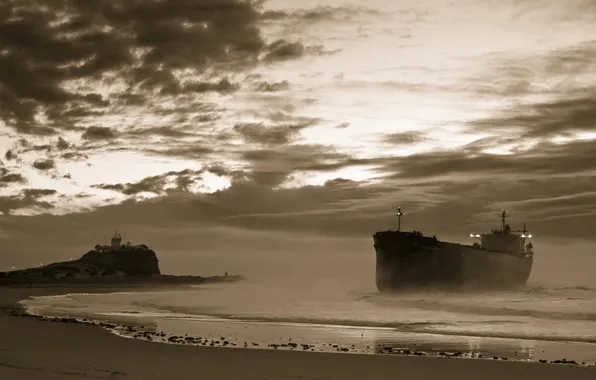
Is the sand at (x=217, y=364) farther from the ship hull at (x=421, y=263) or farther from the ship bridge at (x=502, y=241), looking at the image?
the ship bridge at (x=502, y=241)


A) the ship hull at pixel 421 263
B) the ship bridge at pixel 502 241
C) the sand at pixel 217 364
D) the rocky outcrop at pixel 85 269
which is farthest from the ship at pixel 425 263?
the rocky outcrop at pixel 85 269

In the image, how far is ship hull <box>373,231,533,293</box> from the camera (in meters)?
83.2

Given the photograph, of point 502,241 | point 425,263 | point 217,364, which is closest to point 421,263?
point 425,263

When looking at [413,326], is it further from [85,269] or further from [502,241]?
[85,269]

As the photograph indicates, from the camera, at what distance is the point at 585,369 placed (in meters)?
17.9

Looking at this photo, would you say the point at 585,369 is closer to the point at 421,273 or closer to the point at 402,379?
the point at 402,379

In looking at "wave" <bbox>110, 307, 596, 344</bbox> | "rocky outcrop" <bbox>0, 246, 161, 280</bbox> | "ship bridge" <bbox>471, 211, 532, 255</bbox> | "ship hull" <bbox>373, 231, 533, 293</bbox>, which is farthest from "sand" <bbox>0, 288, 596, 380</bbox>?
"rocky outcrop" <bbox>0, 246, 161, 280</bbox>

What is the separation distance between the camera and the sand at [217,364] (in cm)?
1516

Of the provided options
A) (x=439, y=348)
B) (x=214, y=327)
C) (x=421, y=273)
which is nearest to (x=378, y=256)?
(x=421, y=273)

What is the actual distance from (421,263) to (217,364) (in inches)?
2719

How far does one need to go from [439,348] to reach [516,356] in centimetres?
285

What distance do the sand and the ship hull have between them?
6436 centimetres

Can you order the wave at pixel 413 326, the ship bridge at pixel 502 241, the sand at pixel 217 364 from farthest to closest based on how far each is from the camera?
the ship bridge at pixel 502 241, the wave at pixel 413 326, the sand at pixel 217 364

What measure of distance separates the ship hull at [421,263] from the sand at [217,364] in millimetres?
64364
